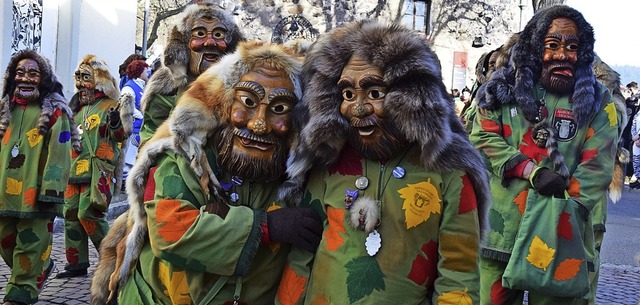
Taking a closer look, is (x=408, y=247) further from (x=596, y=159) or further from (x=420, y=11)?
(x=420, y=11)

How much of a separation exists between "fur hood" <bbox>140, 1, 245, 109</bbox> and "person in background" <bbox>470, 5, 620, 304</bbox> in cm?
163

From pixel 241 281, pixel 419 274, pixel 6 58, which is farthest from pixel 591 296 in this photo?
pixel 6 58

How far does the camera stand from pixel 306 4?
908 inches

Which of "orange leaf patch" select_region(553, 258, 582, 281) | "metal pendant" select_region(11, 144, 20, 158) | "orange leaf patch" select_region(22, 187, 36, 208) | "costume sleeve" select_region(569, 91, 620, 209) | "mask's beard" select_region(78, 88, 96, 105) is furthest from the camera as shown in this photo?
"mask's beard" select_region(78, 88, 96, 105)

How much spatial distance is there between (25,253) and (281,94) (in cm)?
371

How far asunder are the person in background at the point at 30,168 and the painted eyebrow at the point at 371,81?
3.88 metres

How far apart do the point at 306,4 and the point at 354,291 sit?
2057 centimetres

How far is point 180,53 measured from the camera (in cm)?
528

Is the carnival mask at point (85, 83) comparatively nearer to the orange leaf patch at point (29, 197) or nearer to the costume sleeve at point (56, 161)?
the costume sleeve at point (56, 161)

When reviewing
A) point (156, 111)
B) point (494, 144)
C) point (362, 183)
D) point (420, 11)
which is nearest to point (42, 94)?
point (156, 111)

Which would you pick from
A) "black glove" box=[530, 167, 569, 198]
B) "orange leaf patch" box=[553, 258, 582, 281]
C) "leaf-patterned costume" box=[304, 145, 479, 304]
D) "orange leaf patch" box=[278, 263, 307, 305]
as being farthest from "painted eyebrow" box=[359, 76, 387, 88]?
"orange leaf patch" box=[553, 258, 582, 281]

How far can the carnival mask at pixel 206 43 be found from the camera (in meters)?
5.19

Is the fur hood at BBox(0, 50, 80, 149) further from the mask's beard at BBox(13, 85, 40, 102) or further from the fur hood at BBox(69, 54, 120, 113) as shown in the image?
the fur hood at BBox(69, 54, 120, 113)

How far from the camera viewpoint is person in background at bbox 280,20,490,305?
3.00 meters
